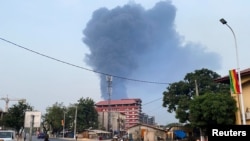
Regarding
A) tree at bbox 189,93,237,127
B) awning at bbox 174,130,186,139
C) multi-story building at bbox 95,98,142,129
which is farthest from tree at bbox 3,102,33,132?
multi-story building at bbox 95,98,142,129

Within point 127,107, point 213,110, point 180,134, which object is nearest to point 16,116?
point 180,134

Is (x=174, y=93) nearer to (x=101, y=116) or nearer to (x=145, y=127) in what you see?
(x=145, y=127)

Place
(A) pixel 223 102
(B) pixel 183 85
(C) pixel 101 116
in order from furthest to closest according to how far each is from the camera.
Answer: (C) pixel 101 116, (B) pixel 183 85, (A) pixel 223 102

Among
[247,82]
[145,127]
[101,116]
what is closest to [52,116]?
[101,116]

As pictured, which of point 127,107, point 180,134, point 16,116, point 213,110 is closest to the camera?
point 213,110

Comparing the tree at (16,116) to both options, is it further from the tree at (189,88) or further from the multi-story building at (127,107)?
the multi-story building at (127,107)

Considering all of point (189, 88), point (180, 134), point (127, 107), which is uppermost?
point (127, 107)

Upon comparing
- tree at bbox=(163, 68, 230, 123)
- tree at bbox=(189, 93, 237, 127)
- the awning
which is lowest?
the awning

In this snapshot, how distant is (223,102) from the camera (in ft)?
103

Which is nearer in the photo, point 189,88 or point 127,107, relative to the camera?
point 189,88

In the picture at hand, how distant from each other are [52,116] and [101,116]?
3616 cm

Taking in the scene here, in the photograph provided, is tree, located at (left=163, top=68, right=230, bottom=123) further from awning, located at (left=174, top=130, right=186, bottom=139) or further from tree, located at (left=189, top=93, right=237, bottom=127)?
tree, located at (left=189, top=93, right=237, bottom=127)

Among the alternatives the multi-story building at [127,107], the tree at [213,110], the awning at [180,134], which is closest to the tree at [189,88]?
the awning at [180,134]

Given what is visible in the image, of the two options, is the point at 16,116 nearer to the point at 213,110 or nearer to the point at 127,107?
the point at 213,110
